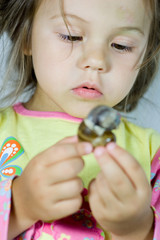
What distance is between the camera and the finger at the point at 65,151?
27.4 inches

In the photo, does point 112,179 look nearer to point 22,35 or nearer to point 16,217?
point 16,217

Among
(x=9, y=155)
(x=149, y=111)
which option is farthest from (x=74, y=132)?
(x=149, y=111)

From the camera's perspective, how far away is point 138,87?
4.65ft

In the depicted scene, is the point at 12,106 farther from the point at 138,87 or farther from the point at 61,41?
the point at 138,87

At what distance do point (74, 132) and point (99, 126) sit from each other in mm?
370

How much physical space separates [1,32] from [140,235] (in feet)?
2.25

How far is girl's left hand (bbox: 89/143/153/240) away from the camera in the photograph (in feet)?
2.29

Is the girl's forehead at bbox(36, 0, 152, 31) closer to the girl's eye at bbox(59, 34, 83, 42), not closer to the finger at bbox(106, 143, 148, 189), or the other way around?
the girl's eye at bbox(59, 34, 83, 42)

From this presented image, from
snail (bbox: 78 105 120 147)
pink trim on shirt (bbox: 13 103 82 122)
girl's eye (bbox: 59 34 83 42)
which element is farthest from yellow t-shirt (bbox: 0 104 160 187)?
snail (bbox: 78 105 120 147)

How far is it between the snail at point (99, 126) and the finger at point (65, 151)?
14mm

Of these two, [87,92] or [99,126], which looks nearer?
[99,126]

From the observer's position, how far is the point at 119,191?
0.73 meters

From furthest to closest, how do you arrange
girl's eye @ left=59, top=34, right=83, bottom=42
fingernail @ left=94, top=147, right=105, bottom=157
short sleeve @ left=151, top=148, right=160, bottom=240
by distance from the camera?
short sleeve @ left=151, top=148, right=160, bottom=240 → girl's eye @ left=59, top=34, right=83, bottom=42 → fingernail @ left=94, top=147, right=105, bottom=157

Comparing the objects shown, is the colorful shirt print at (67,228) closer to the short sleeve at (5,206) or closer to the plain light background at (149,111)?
the short sleeve at (5,206)
